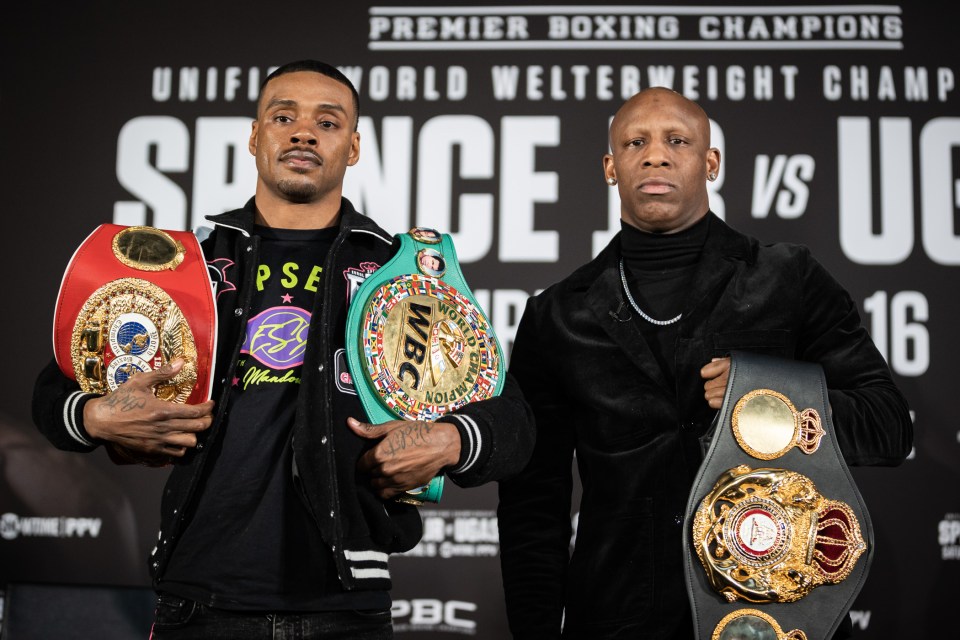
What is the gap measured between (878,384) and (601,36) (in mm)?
1776

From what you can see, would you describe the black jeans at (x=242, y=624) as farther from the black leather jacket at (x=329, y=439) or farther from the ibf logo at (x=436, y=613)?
the ibf logo at (x=436, y=613)

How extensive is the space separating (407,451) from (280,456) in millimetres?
227

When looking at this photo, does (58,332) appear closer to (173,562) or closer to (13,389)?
(173,562)

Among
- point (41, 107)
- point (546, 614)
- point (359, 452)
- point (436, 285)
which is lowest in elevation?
point (546, 614)

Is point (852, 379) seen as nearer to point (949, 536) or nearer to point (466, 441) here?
Result: point (466, 441)

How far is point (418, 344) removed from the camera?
66.2 inches

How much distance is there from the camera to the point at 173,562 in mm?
1568

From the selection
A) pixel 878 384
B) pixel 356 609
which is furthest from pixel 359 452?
pixel 878 384

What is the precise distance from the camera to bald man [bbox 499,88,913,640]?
1.68 m

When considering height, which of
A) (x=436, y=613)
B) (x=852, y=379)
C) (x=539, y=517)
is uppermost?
(x=852, y=379)

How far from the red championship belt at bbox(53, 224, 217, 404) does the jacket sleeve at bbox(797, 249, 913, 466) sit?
1040mm

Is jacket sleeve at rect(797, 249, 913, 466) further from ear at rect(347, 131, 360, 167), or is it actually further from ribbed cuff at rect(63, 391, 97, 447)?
ribbed cuff at rect(63, 391, 97, 447)

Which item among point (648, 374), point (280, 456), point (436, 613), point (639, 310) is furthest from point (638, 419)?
point (436, 613)

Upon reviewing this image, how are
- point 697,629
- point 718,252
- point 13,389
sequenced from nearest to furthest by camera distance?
point 697,629 → point 718,252 → point 13,389
